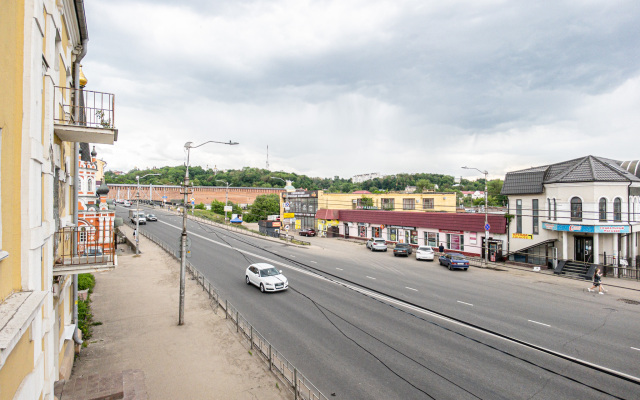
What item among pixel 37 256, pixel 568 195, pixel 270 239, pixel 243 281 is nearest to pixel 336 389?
pixel 37 256

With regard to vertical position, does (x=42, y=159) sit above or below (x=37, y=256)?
above

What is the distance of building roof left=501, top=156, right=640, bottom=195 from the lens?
2541 cm

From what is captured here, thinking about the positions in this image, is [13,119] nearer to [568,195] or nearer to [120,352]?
[120,352]

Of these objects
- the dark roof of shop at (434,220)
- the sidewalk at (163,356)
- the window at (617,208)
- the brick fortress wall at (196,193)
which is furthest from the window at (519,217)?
the brick fortress wall at (196,193)

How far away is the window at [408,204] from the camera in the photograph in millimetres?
46844

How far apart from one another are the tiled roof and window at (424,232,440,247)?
94cm

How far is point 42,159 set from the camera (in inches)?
215

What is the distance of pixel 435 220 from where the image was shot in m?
35.0

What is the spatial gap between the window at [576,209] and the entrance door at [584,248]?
1.87 metres

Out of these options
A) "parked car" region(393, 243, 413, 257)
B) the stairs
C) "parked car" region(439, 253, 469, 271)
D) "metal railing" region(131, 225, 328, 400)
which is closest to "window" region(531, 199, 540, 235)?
the stairs

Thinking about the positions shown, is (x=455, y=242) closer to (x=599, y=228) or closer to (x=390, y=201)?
(x=599, y=228)

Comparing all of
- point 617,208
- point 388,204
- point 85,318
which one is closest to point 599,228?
point 617,208

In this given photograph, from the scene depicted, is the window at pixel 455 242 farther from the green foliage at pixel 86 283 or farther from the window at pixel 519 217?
the green foliage at pixel 86 283

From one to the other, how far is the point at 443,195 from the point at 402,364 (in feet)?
125
